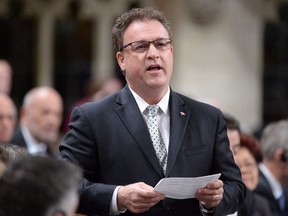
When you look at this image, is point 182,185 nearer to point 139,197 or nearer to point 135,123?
point 139,197

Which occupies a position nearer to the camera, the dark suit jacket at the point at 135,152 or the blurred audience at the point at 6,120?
the dark suit jacket at the point at 135,152

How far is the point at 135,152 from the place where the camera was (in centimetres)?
450

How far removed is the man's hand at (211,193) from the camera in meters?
4.35

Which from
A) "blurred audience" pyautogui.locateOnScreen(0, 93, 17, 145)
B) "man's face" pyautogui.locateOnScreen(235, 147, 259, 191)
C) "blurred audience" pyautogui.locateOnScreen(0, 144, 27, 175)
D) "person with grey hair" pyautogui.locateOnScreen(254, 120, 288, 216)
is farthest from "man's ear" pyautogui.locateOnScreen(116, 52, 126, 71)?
"blurred audience" pyautogui.locateOnScreen(0, 93, 17, 145)

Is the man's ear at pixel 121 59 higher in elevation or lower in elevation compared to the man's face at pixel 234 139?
higher

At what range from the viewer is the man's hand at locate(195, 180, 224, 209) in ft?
14.3

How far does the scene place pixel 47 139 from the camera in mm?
8883

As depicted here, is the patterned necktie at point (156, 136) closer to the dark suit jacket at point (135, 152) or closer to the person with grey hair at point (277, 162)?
the dark suit jacket at point (135, 152)

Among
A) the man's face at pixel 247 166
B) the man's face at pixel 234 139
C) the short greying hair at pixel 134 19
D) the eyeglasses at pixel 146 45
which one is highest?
the short greying hair at pixel 134 19

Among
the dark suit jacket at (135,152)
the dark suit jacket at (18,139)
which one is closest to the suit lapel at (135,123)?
the dark suit jacket at (135,152)

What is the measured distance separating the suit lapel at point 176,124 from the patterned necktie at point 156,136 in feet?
0.17

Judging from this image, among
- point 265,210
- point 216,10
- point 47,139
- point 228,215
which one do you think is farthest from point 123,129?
point 216,10

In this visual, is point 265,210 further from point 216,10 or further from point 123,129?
point 216,10

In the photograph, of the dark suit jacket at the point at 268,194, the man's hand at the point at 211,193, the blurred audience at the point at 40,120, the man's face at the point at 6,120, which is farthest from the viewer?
the blurred audience at the point at 40,120
